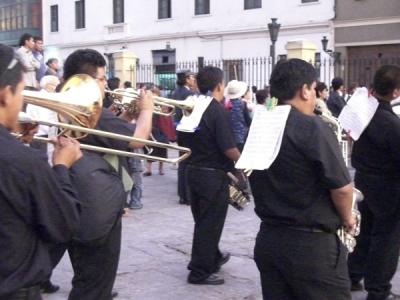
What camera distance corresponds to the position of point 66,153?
301 cm

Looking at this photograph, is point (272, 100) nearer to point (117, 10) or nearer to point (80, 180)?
point (80, 180)

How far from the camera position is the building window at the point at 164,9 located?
3419cm

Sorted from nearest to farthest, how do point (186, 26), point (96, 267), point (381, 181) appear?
point (96, 267), point (381, 181), point (186, 26)

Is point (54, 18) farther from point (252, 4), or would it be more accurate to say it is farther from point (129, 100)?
point (129, 100)

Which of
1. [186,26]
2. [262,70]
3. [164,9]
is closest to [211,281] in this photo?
[262,70]

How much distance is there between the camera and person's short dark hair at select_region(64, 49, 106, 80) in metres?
4.29

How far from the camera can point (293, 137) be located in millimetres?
3484

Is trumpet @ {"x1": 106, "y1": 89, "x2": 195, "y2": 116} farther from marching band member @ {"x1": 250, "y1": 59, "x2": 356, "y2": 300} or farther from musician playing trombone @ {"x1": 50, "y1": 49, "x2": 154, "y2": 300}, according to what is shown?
marching band member @ {"x1": 250, "y1": 59, "x2": 356, "y2": 300}

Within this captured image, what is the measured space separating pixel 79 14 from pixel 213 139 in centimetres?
3609

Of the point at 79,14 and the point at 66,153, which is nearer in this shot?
the point at 66,153

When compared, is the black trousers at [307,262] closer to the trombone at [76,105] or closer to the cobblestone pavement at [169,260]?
the trombone at [76,105]

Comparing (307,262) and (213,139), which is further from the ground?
(213,139)

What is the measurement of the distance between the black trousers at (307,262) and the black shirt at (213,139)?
7.00 ft

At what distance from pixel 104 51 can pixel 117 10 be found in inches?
94.7
